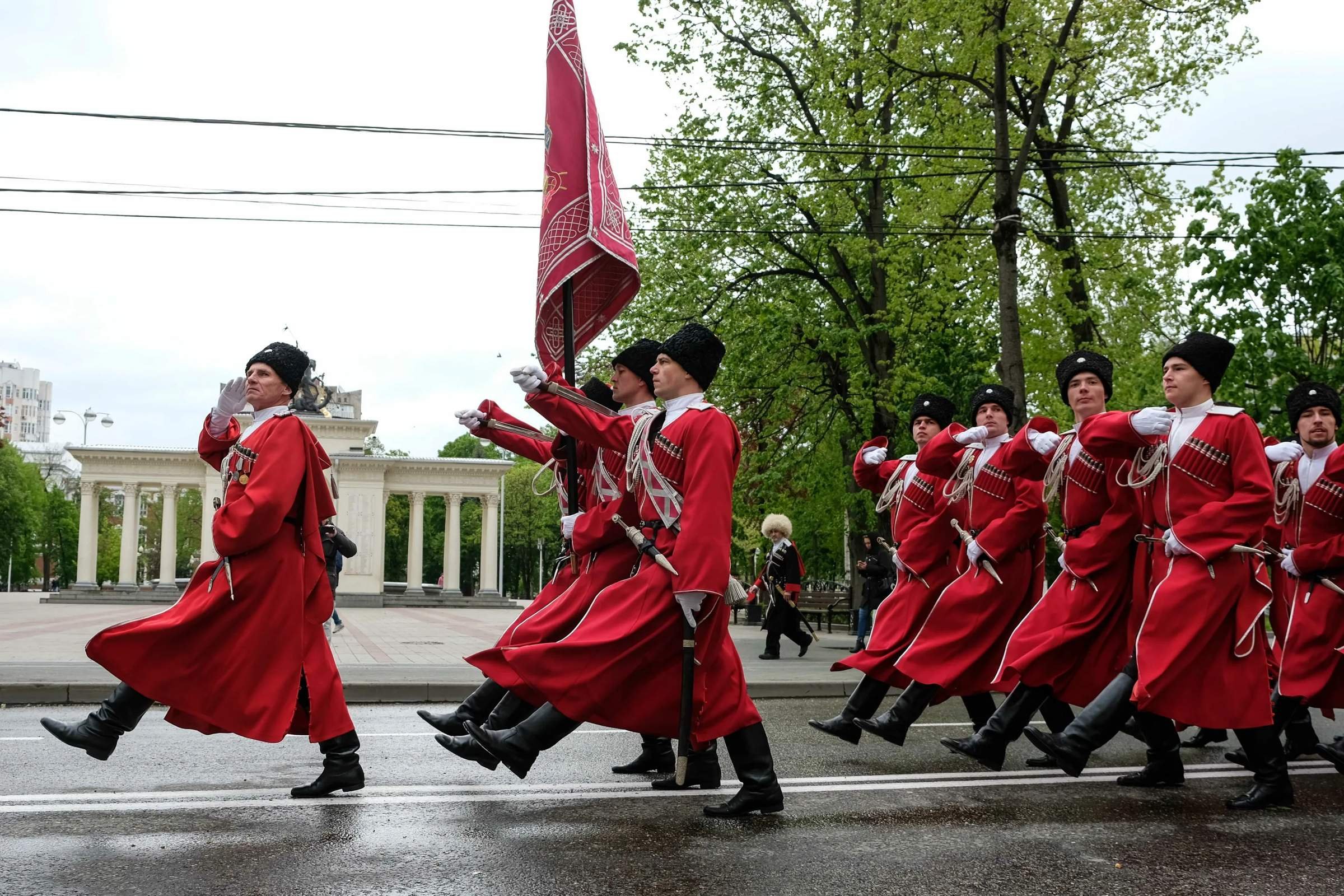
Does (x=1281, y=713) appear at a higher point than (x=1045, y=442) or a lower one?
lower

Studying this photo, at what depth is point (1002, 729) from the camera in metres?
6.85

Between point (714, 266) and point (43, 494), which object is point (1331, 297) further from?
point (43, 494)

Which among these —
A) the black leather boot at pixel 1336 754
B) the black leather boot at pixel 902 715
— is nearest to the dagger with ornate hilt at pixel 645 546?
the black leather boot at pixel 902 715

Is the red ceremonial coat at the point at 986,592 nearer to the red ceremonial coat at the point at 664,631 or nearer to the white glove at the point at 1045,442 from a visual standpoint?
the white glove at the point at 1045,442

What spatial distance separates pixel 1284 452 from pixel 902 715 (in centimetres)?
262

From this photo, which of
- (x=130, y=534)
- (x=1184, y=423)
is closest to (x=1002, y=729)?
(x=1184, y=423)

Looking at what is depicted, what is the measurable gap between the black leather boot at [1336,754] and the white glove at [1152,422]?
6.94 feet

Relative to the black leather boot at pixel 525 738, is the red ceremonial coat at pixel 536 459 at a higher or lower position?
higher

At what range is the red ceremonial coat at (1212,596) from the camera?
20.6ft

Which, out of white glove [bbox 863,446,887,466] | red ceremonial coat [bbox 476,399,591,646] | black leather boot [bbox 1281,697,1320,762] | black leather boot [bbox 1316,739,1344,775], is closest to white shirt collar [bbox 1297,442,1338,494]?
black leather boot [bbox 1281,697,1320,762]

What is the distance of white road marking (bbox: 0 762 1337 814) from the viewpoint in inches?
222

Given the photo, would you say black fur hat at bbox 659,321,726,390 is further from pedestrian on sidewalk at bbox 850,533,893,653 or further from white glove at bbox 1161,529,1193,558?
pedestrian on sidewalk at bbox 850,533,893,653

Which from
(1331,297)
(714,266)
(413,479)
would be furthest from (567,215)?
(413,479)

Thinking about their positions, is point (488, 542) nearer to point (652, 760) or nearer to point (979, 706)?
point (979, 706)
